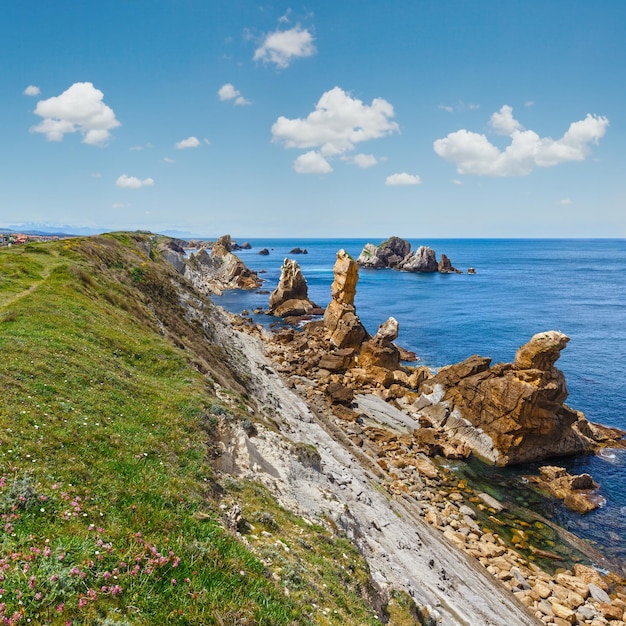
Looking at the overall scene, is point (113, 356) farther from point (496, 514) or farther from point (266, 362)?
point (266, 362)

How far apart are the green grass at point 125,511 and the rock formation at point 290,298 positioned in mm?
71325

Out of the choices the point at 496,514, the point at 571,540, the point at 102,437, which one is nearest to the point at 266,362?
the point at 496,514

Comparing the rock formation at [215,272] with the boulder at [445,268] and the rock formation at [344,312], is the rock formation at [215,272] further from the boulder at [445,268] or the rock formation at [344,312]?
the boulder at [445,268]

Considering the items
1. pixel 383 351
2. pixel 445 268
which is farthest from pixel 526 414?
pixel 445 268

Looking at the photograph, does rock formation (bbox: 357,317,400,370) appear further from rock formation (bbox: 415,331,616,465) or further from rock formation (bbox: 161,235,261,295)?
rock formation (bbox: 161,235,261,295)

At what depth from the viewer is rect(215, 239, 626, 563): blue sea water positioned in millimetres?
36906

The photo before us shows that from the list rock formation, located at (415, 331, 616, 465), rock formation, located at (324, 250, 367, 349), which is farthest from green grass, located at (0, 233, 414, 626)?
rock formation, located at (324, 250, 367, 349)

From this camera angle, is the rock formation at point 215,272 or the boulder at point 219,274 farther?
the boulder at point 219,274

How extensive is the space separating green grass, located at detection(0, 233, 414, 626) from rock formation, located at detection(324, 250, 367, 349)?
43.5 meters

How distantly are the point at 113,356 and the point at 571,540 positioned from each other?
3431 cm

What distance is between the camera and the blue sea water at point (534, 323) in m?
36.9

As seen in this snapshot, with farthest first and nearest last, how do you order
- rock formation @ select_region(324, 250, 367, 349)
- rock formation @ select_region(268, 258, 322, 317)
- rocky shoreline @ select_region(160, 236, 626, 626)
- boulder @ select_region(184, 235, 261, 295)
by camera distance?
boulder @ select_region(184, 235, 261, 295), rock formation @ select_region(268, 258, 322, 317), rock formation @ select_region(324, 250, 367, 349), rocky shoreline @ select_region(160, 236, 626, 626)

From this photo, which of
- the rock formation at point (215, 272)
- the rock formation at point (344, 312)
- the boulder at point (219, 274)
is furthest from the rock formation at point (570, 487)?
the boulder at point (219, 274)

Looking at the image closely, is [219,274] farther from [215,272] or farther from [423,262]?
[423,262]
